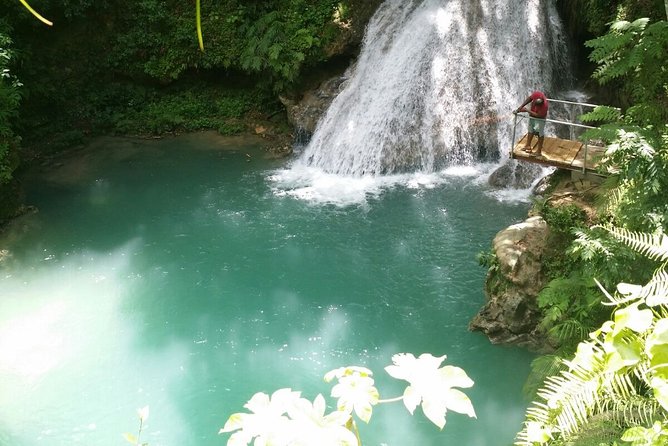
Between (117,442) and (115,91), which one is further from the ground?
(115,91)

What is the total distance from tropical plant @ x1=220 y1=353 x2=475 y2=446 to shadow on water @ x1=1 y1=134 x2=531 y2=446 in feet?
16.0

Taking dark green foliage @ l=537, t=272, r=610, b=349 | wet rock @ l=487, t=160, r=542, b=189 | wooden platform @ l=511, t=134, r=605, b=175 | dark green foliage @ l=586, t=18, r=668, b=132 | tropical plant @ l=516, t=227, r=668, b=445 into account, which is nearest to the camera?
tropical plant @ l=516, t=227, r=668, b=445

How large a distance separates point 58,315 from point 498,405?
20.3 feet

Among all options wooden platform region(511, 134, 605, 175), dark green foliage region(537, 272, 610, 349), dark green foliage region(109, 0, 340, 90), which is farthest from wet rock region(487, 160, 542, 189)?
dark green foliage region(109, 0, 340, 90)

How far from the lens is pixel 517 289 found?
713 centimetres

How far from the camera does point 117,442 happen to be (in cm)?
648

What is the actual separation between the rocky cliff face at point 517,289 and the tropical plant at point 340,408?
5.72 meters

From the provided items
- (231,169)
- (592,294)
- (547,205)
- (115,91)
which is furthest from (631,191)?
(115,91)

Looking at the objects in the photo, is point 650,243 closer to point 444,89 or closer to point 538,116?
point 538,116

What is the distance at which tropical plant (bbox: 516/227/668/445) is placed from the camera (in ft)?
4.64

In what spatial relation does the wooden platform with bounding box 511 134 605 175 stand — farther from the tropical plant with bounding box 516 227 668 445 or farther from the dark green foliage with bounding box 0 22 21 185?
the dark green foliage with bounding box 0 22 21 185

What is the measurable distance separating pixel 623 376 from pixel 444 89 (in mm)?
10320

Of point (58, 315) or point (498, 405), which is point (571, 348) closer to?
point (498, 405)

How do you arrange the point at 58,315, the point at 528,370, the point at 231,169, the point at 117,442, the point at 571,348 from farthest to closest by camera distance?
the point at 231,169
the point at 58,315
the point at 528,370
the point at 117,442
the point at 571,348
